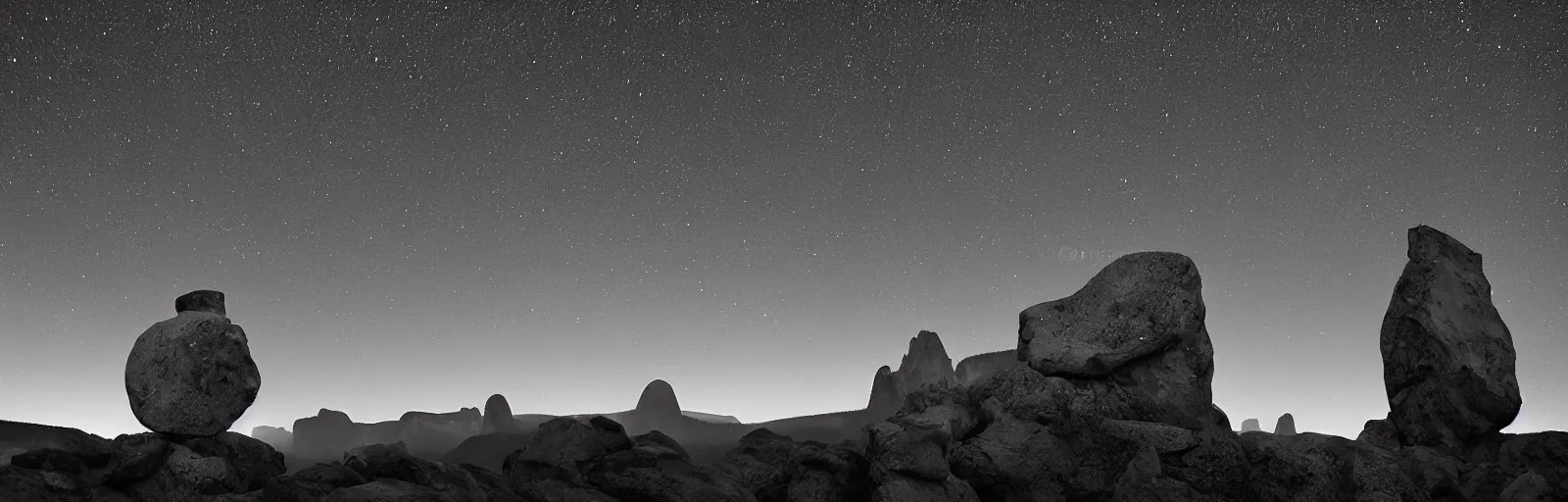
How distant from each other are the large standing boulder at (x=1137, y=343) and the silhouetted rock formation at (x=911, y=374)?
58.4 meters

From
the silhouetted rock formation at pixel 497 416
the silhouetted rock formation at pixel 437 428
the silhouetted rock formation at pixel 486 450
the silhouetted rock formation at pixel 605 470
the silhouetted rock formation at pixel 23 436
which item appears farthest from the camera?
the silhouetted rock formation at pixel 437 428

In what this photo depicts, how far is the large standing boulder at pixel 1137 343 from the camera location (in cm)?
2092

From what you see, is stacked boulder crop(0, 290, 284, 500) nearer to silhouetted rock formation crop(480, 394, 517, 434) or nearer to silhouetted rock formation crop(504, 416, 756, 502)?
silhouetted rock formation crop(504, 416, 756, 502)

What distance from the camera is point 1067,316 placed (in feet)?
72.8

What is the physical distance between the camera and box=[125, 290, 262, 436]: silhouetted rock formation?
21.9 meters

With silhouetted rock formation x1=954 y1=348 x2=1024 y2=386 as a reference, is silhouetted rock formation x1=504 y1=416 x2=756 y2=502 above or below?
below

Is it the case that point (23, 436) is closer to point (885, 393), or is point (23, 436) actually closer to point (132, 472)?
point (132, 472)

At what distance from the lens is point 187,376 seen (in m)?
22.0

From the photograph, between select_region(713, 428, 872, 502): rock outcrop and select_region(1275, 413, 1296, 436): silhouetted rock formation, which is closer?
select_region(713, 428, 872, 502): rock outcrop

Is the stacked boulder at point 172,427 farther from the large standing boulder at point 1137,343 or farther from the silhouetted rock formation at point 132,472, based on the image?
the large standing boulder at point 1137,343

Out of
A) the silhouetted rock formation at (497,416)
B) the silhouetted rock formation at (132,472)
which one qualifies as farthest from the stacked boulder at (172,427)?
the silhouetted rock formation at (497,416)

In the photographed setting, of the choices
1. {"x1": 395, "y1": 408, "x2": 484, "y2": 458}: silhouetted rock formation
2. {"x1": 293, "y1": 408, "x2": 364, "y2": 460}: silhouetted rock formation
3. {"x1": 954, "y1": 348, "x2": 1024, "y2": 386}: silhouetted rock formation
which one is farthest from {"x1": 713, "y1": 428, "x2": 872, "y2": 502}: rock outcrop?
{"x1": 293, "y1": 408, "x2": 364, "y2": 460}: silhouetted rock formation

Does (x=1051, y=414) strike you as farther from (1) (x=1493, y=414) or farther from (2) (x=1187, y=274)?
(1) (x=1493, y=414)

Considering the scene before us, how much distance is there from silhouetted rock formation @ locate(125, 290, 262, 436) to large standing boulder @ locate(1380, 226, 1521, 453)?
107ft
